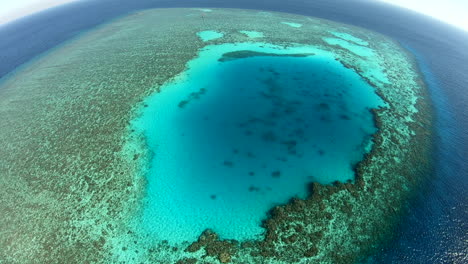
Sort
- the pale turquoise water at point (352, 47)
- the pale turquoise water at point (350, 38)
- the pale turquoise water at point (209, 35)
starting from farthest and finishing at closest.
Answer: the pale turquoise water at point (350, 38) → the pale turquoise water at point (209, 35) → the pale turquoise water at point (352, 47)

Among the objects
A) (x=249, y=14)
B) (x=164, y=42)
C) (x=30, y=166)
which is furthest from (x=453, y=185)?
(x=249, y=14)

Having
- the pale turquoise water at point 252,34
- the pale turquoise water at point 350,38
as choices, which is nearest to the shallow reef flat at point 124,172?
the pale turquoise water at point 350,38

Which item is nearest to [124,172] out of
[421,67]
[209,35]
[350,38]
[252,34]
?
[209,35]

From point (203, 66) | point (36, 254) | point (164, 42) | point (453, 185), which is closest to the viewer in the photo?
point (36, 254)

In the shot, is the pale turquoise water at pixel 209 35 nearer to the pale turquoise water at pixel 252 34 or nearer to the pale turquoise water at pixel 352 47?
the pale turquoise water at pixel 252 34

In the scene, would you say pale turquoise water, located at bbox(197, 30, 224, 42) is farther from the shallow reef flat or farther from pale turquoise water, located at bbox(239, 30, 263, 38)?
pale turquoise water, located at bbox(239, 30, 263, 38)

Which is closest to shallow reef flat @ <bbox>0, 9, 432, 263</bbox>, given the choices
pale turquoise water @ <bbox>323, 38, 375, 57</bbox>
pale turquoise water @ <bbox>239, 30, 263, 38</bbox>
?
pale turquoise water @ <bbox>323, 38, 375, 57</bbox>

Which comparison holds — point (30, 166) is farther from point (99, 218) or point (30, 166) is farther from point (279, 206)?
point (279, 206)
